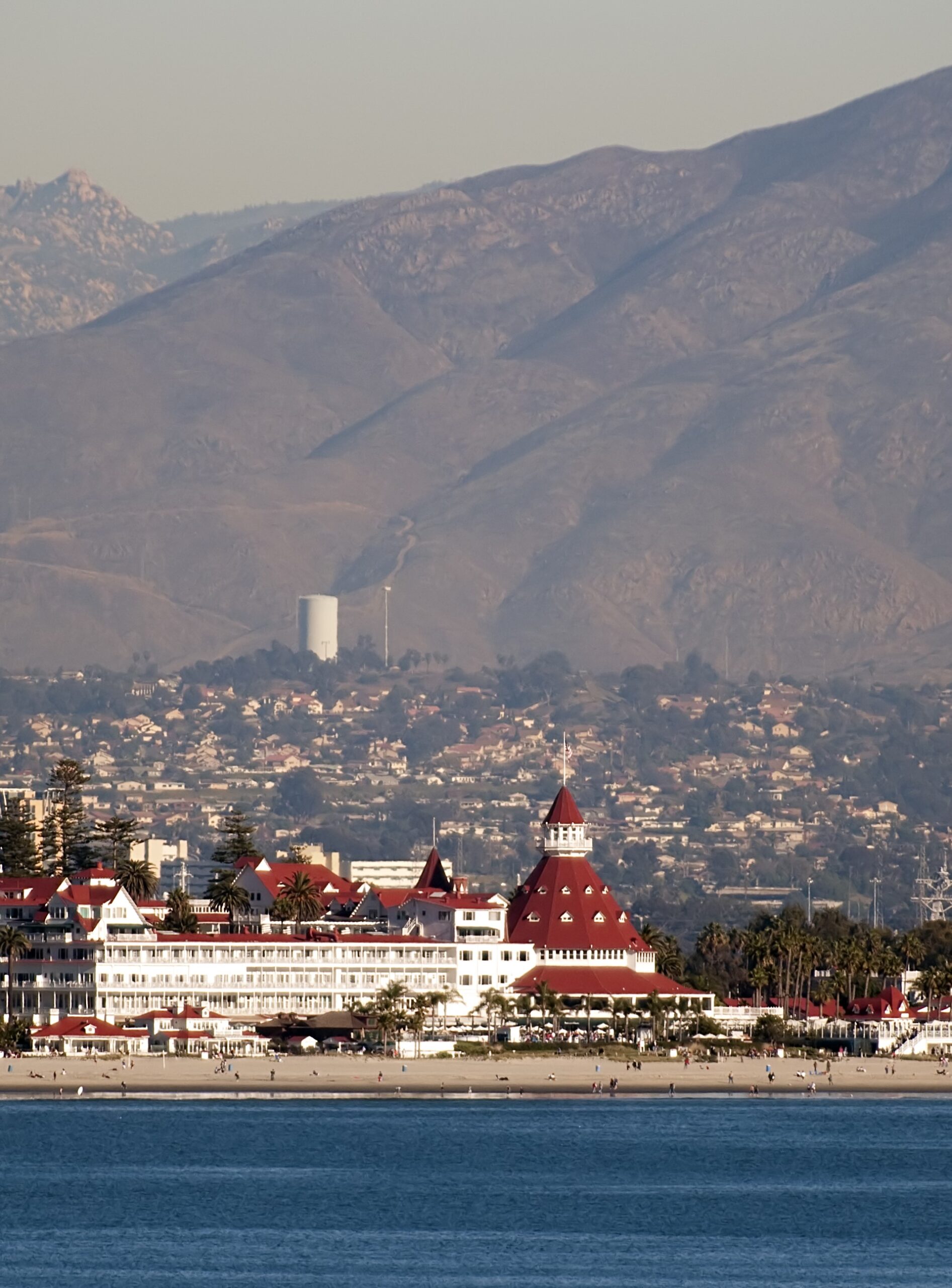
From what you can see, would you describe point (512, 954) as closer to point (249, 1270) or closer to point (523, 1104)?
point (523, 1104)

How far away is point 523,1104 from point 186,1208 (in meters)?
34.8

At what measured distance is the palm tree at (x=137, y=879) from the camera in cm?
15600

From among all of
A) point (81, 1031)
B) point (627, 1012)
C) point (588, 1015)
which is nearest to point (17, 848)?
point (81, 1031)

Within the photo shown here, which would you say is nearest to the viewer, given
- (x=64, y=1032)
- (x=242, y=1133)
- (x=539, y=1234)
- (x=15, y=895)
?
(x=539, y=1234)

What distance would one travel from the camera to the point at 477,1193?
335ft

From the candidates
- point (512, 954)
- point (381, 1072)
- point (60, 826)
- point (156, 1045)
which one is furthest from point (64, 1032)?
point (60, 826)

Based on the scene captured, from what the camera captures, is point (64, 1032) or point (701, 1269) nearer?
point (701, 1269)

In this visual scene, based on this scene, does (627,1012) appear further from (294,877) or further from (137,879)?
(137,879)

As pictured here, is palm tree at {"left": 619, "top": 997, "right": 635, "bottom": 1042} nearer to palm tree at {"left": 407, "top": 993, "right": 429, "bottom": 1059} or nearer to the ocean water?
palm tree at {"left": 407, "top": 993, "right": 429, "bottom": 1059}

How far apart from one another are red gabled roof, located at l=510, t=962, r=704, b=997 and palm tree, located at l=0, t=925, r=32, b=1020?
22195 mm

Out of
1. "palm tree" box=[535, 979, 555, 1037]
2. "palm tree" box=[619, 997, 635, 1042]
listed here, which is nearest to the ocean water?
"palm tree" box=[619, 997, 635, 1042]

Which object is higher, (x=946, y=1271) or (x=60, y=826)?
(x=60, y=826)

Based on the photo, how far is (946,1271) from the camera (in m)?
86.8

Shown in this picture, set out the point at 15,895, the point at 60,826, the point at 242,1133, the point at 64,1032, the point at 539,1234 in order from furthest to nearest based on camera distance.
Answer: the point at 60,826 < the point at 15,895 < the point at 64,1032 < the point at 242,1133 < the point at 539,1234
